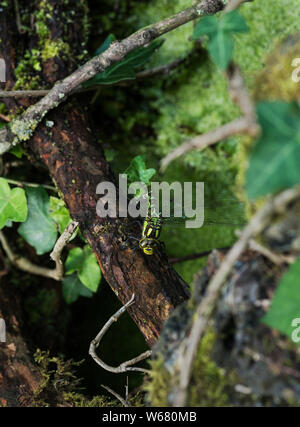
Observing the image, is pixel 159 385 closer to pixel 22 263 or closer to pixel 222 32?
pixel 222 32

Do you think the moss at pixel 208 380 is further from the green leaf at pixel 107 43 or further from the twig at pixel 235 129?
the green leaf at pixel 107 43

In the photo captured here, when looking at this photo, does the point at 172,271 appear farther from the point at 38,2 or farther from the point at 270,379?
the point at 38,2

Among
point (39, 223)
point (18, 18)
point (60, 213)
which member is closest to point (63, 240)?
point (60, 213)

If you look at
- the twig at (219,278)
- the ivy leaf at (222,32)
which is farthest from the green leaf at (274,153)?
the ivy leaf at (222,32)

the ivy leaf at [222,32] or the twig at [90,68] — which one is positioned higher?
the twig at [90,68]

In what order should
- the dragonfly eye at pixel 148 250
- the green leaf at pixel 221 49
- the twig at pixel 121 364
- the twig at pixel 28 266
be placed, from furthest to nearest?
the twig at pixel 28 266 < the dragonfly eye at pixel 148 250 < the twig at pixel 121 364 < the green leaf at pixel 221 49

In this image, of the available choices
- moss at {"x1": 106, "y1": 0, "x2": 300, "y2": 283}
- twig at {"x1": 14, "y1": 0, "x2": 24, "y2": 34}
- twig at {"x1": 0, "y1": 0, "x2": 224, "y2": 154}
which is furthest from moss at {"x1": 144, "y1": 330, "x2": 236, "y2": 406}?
twig at {"x1": 14, "y1": 0, "x2": 24, "y2": 34}

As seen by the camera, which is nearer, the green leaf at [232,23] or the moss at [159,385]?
the green leaf at [232,23]
